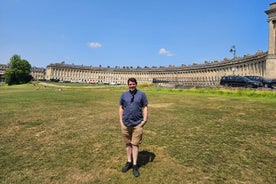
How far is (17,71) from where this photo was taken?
310ft

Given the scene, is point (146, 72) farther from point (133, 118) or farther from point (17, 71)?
point (133, 118)

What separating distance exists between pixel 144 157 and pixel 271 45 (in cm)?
5660

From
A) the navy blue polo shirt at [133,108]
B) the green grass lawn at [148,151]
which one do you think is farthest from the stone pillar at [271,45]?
the navy blue polo shirt at [133,108]

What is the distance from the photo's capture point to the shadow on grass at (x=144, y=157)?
6555 millimetres

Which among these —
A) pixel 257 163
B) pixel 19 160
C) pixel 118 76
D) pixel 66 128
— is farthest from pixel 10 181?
pixel 118 76

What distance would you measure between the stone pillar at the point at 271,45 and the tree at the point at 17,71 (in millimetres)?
96311

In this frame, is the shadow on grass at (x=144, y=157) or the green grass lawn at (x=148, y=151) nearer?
the green grass lawn at (x=148, y=151)

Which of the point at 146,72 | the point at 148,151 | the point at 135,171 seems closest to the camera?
the point at 135,171

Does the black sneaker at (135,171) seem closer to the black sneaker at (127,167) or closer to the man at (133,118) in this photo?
the man at (133,118)

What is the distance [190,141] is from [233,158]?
1.86 meters

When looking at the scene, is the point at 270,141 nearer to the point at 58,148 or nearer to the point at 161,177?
the point at 161,177

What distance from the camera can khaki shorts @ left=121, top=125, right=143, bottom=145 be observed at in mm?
5918

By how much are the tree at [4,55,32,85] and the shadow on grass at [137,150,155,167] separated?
103 m

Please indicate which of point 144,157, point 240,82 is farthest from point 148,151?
point 240,82
